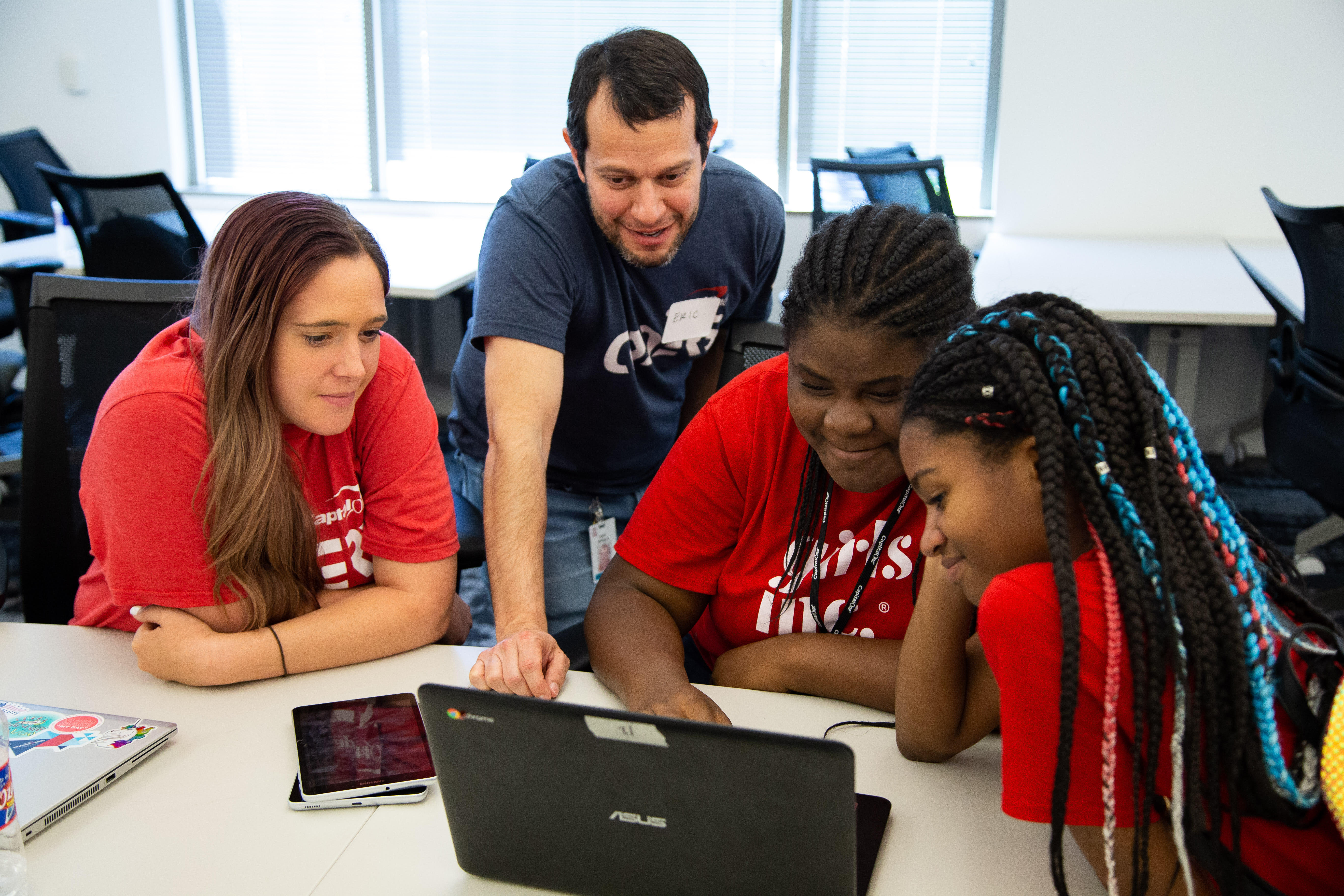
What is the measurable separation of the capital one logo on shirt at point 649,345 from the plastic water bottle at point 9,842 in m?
1.14

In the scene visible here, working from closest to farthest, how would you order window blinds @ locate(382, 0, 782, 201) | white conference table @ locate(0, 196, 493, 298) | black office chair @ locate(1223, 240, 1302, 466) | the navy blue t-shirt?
the navy blue t-shirt, black office chair @ locate(1223, 240, 1302, 466), white conference table @ locate(0, 196, 493, 298), window blinds @ locate(382, 0, 782, 201)

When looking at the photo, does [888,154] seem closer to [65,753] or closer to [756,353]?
[756,353]

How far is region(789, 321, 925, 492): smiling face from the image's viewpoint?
3.53 feet

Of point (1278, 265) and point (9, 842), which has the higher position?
point (1278, 265)

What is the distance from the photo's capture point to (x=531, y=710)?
2.58 feet

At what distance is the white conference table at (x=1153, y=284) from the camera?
280cm

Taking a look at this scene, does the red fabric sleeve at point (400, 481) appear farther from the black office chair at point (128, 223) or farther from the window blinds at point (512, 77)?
the window blinds at point (512, 77)

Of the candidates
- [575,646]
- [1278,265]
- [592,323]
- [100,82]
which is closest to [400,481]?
[575,646]

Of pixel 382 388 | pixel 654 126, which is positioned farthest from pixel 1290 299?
pixel 382 388

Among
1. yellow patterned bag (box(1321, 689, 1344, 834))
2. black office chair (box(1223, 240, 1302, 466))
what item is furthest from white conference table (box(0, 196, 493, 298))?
yellow patterned bag (box(1321, 689, 1344, 834))

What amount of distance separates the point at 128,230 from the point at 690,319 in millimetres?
2277

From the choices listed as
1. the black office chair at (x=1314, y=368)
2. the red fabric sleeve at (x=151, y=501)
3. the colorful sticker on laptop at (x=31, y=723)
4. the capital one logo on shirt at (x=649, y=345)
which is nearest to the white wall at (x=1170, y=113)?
the black office chair at (x=1314, y=368)

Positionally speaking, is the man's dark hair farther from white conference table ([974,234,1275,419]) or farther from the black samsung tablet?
white conference table ([974,234,1275,419])

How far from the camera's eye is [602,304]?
1.79 m
